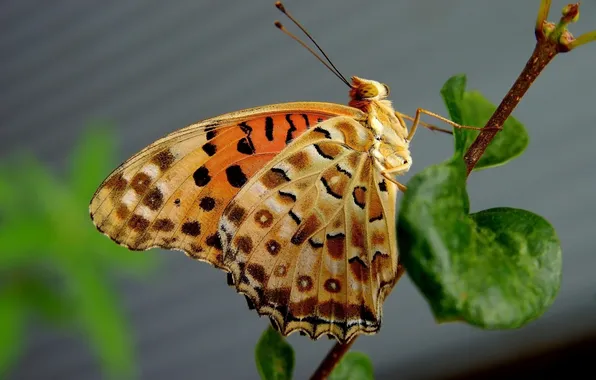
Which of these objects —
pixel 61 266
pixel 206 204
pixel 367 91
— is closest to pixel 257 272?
pixel 206 204

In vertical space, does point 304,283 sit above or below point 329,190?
below

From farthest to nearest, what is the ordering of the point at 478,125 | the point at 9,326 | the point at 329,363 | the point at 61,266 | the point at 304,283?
the point at 61,266 < the point at 9,326 < the point at 304,283 < the point at 478,125 < the point at 329,363

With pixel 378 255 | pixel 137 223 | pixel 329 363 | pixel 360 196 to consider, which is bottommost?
pixel 329 363

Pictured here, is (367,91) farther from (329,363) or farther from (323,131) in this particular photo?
(329,363)

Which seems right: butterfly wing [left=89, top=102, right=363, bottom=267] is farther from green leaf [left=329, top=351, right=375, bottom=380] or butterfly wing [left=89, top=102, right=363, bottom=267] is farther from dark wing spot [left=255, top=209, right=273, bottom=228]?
green leaf [left=329, top=351, right=375, bottom=380]

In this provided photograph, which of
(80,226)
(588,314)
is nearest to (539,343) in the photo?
(588,314)

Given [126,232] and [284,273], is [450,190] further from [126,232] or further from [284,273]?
[126,232]

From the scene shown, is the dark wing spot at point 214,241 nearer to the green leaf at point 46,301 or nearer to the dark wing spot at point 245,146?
the dark wing spot at point 245,146

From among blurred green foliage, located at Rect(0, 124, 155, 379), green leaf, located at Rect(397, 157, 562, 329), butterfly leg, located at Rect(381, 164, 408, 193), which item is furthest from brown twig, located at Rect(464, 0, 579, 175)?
blurred green foliage, located at Rect(0, 124, 155, 379)
